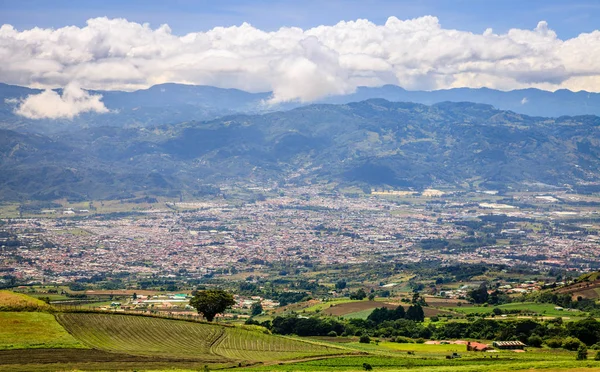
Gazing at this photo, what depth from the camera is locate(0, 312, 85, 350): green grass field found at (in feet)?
133

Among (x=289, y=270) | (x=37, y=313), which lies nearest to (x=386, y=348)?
(x=37, y=313)

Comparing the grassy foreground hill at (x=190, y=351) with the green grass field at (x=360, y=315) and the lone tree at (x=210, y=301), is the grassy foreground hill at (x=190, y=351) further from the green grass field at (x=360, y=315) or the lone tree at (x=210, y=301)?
the green grass field at (x=360, y=315)

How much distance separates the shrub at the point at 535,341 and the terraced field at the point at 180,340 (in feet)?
43.2

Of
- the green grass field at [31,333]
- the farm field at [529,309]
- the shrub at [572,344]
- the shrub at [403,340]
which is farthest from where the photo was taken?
the farm field at [529,309]

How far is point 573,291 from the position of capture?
82375 mm

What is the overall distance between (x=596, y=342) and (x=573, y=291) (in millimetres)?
33152

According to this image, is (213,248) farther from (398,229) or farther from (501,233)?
(501,233)

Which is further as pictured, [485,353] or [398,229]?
[398,229]

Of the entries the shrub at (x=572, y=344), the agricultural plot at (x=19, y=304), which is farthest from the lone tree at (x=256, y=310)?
the shrub at (x=572, y=344)

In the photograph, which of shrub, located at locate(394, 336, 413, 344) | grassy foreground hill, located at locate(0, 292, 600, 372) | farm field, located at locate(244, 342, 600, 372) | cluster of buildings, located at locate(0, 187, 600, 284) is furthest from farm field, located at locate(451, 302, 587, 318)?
cluster of buildings, located at locate(0, 187, 600, 284)

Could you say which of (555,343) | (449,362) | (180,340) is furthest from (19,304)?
(555,343)

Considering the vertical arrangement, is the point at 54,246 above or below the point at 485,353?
above

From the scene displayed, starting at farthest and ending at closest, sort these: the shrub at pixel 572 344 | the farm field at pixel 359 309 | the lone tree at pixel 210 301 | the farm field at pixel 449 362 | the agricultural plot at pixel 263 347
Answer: the farm field at pixel 359 309
the lone tree at pixel 210 301
the shrub at pixel 572 344
the agricultural plot at pixel 263 347
the farm field at pixel 449 362

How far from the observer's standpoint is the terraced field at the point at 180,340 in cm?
4334
